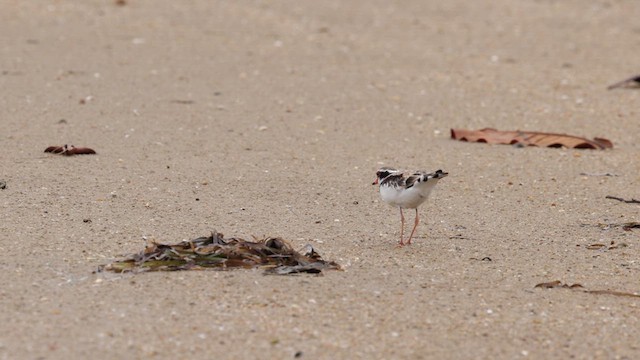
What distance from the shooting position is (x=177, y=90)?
1154 centimetres

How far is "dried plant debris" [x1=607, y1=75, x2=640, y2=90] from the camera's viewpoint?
12182mm

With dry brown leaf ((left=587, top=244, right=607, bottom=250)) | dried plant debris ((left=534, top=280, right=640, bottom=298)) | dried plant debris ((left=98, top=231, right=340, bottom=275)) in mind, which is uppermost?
dried plant debris ((left=98, top=231, right=340, bottom=275))

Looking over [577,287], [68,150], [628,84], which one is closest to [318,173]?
[68,150]

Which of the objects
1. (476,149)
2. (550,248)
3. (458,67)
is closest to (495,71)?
(458,67)

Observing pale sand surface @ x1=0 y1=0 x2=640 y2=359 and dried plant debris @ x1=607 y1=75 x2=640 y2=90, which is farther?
dried plant debris @ x1=607 y1=75 x2=640 y2=90

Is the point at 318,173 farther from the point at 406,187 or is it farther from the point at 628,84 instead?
the point at 628,84

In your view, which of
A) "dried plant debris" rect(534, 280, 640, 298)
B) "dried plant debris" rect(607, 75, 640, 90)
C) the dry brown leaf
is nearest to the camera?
"dried plant debris" rect(534, 280, 640, 298)

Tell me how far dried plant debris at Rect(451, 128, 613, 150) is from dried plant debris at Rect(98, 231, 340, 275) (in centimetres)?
405

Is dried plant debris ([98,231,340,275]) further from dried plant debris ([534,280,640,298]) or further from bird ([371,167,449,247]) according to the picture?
dried plant debris ([534,280,640,298])

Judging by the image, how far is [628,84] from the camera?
12.3m

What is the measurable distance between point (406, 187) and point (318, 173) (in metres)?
2.18

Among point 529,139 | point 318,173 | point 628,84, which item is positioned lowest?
point 318,173

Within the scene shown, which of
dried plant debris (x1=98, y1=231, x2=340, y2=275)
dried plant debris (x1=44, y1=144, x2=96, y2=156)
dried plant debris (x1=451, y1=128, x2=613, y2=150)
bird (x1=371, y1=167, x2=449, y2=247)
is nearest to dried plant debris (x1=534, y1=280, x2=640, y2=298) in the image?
bird (x1=371, y1=167, x2=449, y2=247)

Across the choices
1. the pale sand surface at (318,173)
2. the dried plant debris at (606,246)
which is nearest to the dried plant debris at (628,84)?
the pale sand surface at (318,173)
